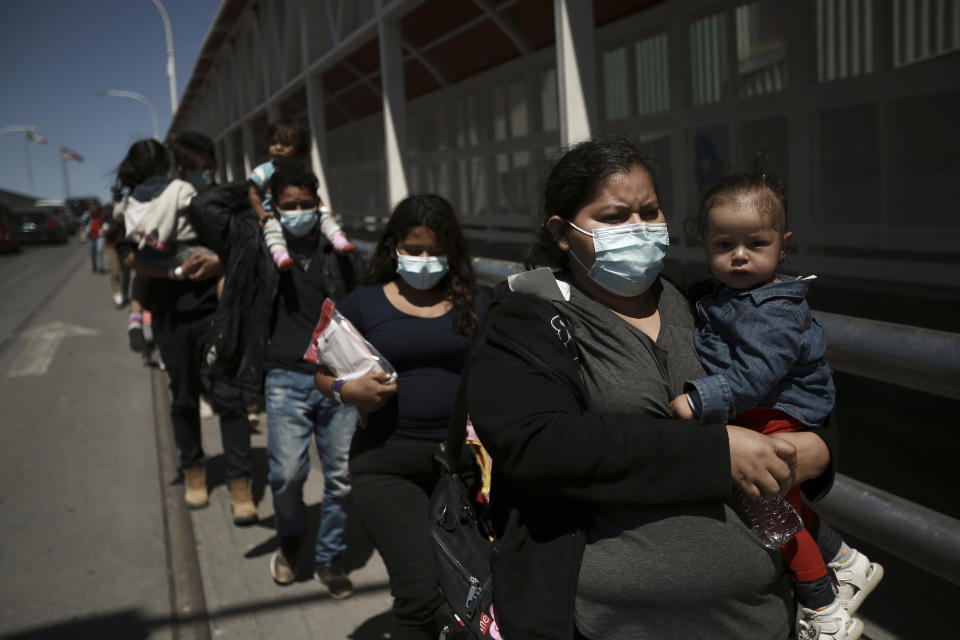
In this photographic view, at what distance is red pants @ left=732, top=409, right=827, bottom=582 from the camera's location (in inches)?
69.8

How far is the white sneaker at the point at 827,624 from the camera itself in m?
1.84

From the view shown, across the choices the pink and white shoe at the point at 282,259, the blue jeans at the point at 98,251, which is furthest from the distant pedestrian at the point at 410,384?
the blue jeans at the point at 98,251

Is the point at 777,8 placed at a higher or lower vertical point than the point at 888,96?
higher

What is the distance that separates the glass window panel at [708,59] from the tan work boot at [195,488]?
6255mm

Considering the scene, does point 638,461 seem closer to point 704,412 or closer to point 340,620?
point 704,412

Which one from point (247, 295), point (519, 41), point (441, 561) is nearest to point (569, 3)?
point (247, 295)

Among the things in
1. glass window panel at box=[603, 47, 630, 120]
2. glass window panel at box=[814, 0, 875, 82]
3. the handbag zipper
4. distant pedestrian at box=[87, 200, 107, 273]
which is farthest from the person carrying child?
distant pedestrian at box=[87, 200, 107, 273]

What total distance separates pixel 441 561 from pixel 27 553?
12.6 ft

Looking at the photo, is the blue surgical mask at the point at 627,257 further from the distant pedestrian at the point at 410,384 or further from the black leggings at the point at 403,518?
the black leggings at the point at 403,518

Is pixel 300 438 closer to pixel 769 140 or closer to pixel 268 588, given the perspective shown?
pixel 268 588

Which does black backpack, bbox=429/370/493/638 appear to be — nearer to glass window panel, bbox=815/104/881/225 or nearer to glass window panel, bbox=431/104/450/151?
glass window panel, bbox=815/104/881/225

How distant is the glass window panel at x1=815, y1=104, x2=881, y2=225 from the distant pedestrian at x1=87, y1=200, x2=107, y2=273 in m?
12.9

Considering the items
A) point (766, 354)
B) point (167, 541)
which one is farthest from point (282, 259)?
point (766, 354)

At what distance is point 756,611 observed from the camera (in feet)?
5.71
